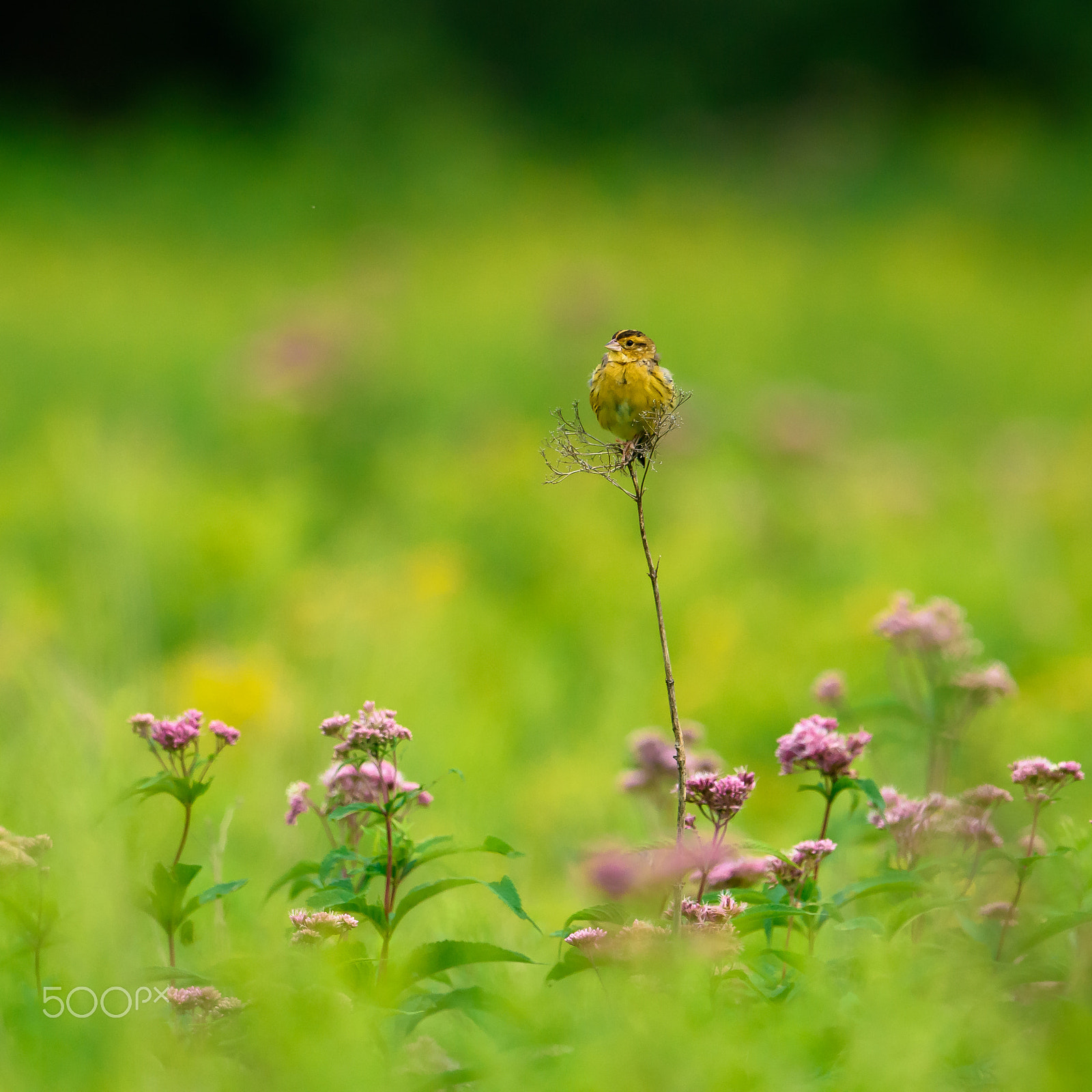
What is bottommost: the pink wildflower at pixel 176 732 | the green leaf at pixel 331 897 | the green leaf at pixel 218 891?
the green leaf at pixel 331 897

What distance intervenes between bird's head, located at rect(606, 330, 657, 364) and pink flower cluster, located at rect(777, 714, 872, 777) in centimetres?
39

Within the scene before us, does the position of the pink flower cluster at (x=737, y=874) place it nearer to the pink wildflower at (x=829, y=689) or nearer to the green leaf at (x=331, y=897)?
the pink wildflower at (x=829, y=689)

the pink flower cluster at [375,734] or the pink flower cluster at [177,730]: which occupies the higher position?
the pink flower cluster at [177,730]

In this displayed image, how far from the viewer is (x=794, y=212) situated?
11211mm

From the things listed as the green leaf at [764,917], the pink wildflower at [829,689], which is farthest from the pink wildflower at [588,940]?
the pink wildflower at [829,689]

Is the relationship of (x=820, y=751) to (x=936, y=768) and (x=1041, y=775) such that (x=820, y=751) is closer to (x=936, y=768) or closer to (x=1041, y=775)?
(x=1041, y=775)

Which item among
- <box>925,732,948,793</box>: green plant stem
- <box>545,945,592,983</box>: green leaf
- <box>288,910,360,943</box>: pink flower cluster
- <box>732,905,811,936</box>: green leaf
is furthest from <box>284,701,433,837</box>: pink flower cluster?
<box>925,732,948,793</box>: green plant stem

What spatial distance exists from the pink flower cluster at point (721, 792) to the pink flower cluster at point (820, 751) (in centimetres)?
4

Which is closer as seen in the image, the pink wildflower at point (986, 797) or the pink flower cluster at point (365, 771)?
the pink flower cluster at point (365, 771)

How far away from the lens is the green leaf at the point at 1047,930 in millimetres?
1117

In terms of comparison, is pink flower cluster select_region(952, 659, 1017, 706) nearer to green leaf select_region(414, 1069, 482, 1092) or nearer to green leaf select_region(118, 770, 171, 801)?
green leaf select_region(414, 1069, 482, 1092)

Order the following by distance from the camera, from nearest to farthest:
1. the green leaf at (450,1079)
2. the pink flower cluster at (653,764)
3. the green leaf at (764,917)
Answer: the green leaf at (450,1079) → the green leaf at (764,917) → the pink flower cluster at (653,764)

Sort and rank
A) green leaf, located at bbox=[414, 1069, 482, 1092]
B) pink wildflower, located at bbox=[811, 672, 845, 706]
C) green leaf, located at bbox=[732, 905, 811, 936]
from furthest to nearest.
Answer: pink wildflower, located at bbox=[811, 672, 845, 706]
green leaf, located at bbox=[732, 905, 811, 936]
green leaf, located at bbox=[414, 1069, 482, 1092]

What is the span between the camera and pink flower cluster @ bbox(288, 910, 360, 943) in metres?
1.12
